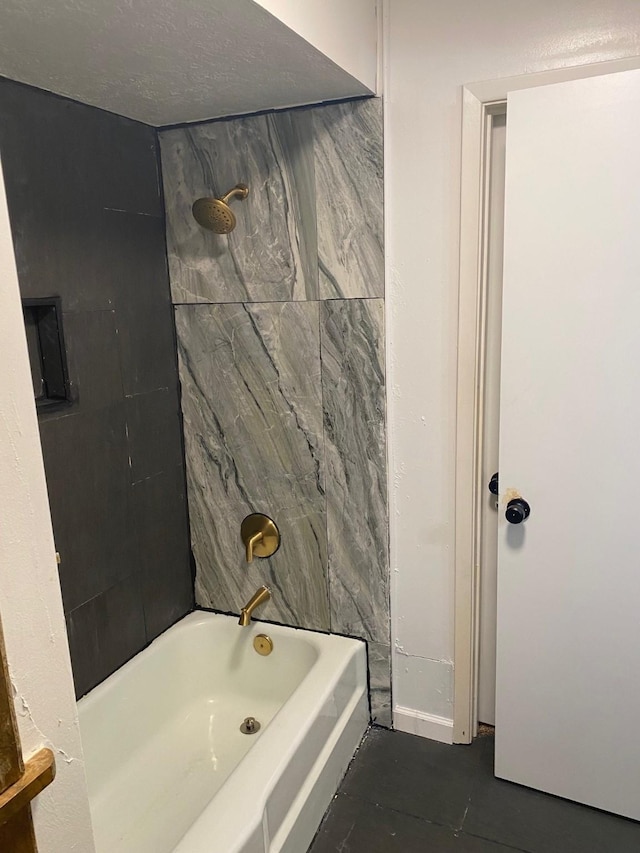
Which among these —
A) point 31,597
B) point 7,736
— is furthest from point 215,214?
point 7,736

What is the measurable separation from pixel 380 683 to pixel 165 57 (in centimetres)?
186

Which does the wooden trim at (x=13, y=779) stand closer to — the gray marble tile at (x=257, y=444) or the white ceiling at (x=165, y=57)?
the white ceiling at (x=165, y=57)

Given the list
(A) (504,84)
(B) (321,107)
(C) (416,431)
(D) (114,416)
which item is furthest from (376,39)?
(D) (114,416)

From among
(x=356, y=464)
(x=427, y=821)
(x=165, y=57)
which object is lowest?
(x=427, y=821)

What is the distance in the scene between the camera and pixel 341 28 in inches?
59.6

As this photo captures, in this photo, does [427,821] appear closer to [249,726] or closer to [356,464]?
[249,726]

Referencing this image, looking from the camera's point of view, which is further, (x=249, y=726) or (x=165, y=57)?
(x=249, y=726)

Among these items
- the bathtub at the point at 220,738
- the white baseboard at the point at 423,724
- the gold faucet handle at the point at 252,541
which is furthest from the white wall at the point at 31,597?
the white baseboard at the point at 423,724

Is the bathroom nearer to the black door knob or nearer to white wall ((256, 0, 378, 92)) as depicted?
white wall ((256, 0, 378, 92))

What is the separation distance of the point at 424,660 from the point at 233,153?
1.66 metres

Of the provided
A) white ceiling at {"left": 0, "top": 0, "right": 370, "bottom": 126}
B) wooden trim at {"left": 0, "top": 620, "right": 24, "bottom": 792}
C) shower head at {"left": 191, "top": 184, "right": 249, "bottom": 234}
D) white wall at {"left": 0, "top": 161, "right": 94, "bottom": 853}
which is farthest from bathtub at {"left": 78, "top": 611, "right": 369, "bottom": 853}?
white ceiling at {"left": 0, "top": 0, "right": 370, "bottom": 126}

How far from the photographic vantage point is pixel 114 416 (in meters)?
1.87

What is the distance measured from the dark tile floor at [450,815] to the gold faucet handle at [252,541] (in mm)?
704

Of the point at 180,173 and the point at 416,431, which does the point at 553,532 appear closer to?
the point at 416,431
